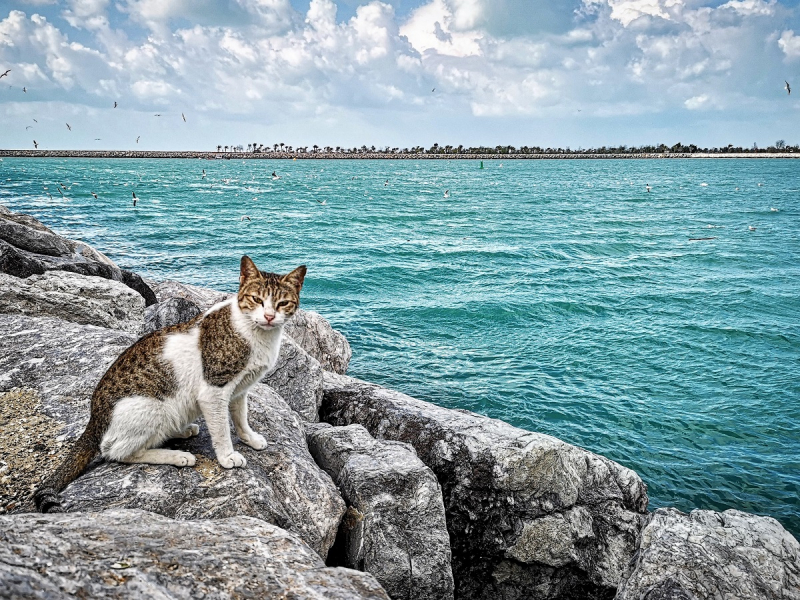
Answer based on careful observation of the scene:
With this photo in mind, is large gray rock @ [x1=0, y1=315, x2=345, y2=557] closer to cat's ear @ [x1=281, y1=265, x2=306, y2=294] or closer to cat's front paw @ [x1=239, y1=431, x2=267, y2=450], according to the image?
cat's front paw @ [x1=239, y1=431, x2=267, y2=450]

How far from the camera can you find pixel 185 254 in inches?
1079

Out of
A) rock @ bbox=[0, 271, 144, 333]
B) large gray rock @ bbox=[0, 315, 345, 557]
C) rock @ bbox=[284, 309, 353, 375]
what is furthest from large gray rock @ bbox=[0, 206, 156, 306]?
rock @ bbox=[284, 309, 353, 375]

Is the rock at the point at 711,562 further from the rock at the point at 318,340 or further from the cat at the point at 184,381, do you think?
the rock at the point at 318,340

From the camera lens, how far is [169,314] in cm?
959

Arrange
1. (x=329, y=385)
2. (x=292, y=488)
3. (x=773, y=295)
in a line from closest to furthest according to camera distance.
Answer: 1. (x=292, y=488)
2. (x=329, y=385)
3. (x=773, y=295)

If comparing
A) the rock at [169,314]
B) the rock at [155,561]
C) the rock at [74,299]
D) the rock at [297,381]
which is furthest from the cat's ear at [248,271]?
the rock at [74,299]

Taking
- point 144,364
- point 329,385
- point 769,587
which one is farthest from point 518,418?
point 144,364

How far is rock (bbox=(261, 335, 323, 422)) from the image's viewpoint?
8125 millimetres

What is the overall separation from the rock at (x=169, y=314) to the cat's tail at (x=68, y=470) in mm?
4691

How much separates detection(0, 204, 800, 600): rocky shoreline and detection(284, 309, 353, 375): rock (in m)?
2.91

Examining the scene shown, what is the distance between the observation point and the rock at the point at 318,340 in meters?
11.3

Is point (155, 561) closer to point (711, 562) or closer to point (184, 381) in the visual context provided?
point (184, 381)

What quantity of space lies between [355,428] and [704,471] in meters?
6.90

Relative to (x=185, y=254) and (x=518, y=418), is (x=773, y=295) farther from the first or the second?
(x=185, y=254)
